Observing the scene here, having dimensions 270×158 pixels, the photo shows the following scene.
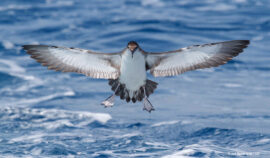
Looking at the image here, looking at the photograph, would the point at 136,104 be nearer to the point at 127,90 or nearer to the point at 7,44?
the point at 127,90

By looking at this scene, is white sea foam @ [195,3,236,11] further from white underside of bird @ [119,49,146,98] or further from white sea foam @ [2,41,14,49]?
white underside of bird @ [119,49,146,98]

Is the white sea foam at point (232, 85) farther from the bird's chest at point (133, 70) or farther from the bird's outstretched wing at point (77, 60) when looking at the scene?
the bird's outstretched wing at point (77, 60)

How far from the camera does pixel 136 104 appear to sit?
1480cm

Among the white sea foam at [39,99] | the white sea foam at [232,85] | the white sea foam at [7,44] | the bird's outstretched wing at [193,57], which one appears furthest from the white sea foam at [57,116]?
the white sea foam at [7,44]

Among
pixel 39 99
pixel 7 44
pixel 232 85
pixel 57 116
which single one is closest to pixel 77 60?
pixel 57 116

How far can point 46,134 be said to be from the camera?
1219cm

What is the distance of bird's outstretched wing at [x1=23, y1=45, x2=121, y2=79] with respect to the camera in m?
9.58

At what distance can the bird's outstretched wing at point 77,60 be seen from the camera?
9578mm

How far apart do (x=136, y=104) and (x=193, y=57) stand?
211 inches

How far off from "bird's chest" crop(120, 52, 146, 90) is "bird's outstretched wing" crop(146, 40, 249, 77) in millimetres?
328

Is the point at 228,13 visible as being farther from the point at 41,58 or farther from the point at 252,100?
the point at 41,58

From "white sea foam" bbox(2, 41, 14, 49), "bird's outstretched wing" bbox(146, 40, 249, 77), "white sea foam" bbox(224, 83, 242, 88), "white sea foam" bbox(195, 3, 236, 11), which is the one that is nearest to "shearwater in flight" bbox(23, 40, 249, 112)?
"bird's outstretched wing" bbox(146, 40, 249, 77)

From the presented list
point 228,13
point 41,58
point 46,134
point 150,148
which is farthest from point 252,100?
point 228,13

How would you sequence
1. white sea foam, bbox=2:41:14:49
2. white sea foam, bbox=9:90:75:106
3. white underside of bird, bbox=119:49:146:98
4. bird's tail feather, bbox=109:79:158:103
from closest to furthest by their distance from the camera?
white underside of bird, bbox=119:49:146:98
bird's tail feather, bbox=109:79:158:103
white sea foam, bbox=9:90:75:106
white sea foam, bbox=2:41:14:49
